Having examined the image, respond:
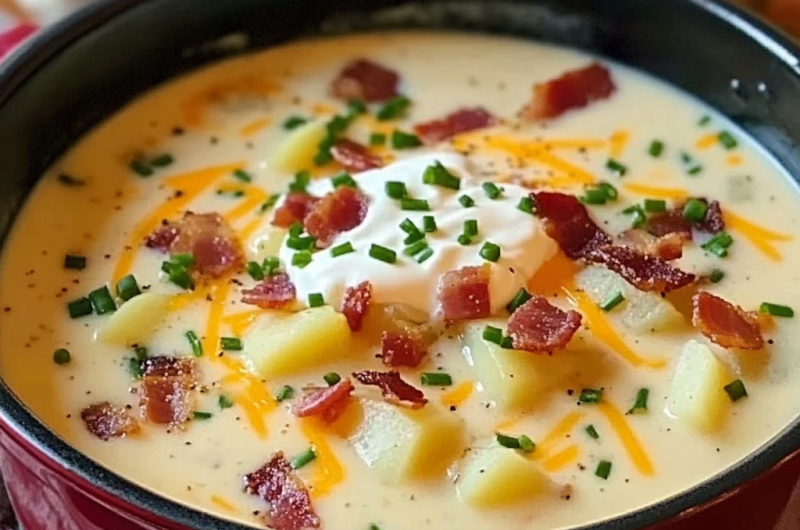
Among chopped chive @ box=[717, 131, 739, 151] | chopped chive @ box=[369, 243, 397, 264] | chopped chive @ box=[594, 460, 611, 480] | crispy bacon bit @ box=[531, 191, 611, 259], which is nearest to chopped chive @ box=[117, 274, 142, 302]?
chopped chive @ box=[369, 243, 397, 264]

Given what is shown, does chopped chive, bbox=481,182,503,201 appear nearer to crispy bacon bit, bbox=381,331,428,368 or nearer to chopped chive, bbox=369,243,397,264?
chopped chive, bbox=369,243,397,264

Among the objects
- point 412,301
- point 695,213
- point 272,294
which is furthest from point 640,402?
point 272,294

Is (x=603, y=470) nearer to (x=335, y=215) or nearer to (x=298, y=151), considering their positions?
(x=335, y=215)

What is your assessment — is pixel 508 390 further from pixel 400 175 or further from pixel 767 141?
pixel 767 141

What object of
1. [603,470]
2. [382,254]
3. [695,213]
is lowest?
[603,470]

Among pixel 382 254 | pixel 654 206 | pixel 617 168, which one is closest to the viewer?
pixel 382 254

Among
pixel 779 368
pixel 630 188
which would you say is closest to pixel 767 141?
pixel 630 188

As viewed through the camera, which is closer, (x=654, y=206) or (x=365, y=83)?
(x=654, y=206)
